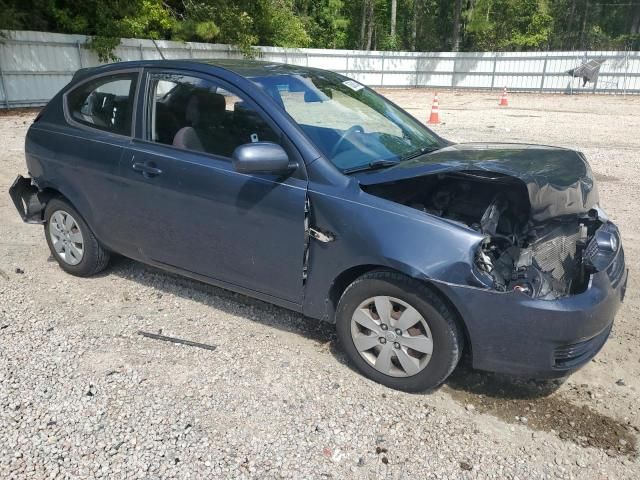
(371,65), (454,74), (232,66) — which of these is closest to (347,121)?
(232,66)

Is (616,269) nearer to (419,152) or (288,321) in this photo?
(419,152)

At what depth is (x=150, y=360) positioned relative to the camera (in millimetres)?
3473

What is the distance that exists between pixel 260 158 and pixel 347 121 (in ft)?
3.21

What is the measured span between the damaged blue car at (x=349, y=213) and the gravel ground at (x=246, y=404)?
29cm

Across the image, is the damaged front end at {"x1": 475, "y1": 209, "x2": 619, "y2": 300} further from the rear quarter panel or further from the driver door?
the rear quarter panel

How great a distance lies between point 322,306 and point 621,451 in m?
1.72

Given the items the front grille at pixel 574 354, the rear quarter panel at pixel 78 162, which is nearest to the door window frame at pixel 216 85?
the rear quarter panel at pixel 78 162

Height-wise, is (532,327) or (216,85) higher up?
(216,85)

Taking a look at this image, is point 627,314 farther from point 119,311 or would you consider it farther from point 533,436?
Result: point 119,311

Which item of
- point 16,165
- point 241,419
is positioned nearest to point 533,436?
point 241,419

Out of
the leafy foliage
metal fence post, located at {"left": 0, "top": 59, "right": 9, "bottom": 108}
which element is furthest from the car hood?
the leafy foliage

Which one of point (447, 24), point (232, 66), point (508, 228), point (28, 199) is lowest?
point (28, 199)

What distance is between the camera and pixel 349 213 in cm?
309

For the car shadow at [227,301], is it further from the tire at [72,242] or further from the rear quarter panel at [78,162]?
the rear quarter panel at [78,162]
